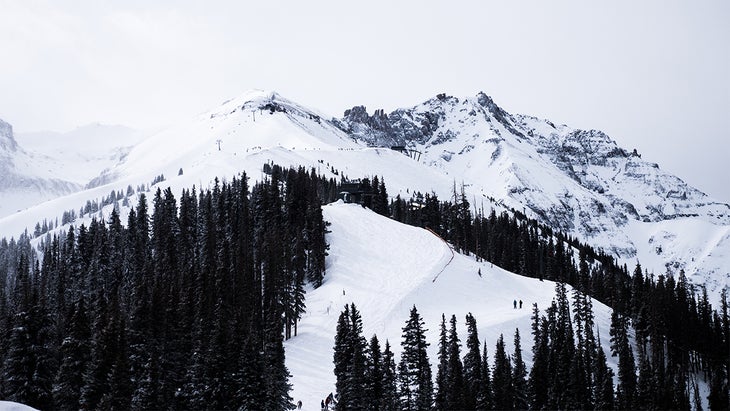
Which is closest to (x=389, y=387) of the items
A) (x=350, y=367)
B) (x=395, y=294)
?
(x=350, y=367)

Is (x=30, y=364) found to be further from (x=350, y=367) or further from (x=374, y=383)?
(x=374, y=383)

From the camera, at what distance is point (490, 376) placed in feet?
250

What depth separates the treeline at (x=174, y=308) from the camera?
52750mm

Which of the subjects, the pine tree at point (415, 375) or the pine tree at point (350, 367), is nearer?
the pine tree at point (350, 367)

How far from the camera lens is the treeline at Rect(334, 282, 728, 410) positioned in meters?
63.8

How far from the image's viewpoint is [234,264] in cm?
10044

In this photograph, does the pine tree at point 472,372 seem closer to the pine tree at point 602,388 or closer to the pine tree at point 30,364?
the pine tree at point 602,388

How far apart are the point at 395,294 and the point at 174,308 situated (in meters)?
41.5

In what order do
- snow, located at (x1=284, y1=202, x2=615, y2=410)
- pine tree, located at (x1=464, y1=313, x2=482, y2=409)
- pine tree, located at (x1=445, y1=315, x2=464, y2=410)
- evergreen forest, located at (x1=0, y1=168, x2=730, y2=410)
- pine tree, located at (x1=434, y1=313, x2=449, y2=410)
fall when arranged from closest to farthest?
evergreen forest, located at (x1=0, y1=168, x2=730, y2=410) → pine tree, located at (x1=445, y1=315, x2=464, y2=410) → pine tree, located at (x1=434, y1=313, x2=449, y2=410) → pine tree, located at (x1=464, y1=313, x2=482, y2=409) → snow, located at (x1=284, y1=202, x2=615, y2=410)

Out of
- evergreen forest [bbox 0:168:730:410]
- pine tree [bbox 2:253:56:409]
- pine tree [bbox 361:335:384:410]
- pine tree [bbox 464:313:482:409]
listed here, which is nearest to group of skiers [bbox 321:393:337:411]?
evergreen forest [bbox 0:168:730:410]

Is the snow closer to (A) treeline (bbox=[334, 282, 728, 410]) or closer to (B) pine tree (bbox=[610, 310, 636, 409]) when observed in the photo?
(B) pine tree (bbox=[610, 310, 636, 409])

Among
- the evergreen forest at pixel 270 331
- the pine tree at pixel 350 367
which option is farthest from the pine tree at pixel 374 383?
the pine tree at pixel 350 367

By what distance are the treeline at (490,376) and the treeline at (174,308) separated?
8559 mm

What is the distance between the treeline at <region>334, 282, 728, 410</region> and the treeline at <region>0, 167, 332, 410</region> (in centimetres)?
856
